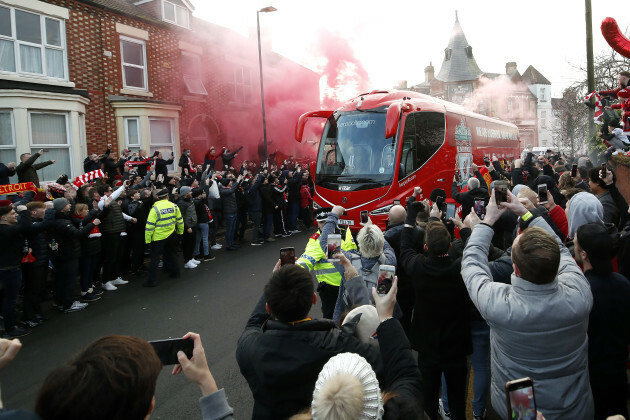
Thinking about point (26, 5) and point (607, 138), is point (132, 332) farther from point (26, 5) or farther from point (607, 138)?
point (26, 5)

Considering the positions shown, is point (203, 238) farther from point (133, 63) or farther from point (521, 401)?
point (133, 63)

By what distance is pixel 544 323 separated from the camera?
214 cm

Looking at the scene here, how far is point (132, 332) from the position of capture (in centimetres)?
567

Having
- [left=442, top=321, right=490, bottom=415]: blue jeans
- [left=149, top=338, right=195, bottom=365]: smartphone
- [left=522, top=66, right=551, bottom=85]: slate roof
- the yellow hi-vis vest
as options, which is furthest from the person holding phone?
[left=522, top=66, right=551, bottom=85]: slate roof

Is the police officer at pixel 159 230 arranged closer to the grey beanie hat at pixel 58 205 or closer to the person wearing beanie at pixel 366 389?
the grey beanie hat at pixel 58 205

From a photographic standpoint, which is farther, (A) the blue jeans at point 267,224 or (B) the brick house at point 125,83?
(B) the brick house at point 125,83

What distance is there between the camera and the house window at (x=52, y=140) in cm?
1262

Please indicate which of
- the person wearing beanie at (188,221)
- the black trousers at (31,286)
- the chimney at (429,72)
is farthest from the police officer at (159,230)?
the chimney at (429,72)

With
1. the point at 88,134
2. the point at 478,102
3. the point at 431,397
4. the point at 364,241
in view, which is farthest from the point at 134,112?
the point at 478,102

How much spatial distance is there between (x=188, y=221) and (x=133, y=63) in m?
9.81

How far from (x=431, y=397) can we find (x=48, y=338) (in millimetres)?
4912

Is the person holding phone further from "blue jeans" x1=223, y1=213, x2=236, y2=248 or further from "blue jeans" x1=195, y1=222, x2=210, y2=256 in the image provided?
"blue jeans" x1=223, y1=213, x2=236, y2=248

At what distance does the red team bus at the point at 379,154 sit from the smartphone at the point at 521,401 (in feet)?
24.0

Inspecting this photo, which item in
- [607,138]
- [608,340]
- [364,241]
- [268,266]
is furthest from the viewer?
[268,266]
